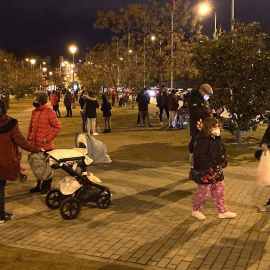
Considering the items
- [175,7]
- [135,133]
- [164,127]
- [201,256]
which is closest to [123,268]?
[201,256]

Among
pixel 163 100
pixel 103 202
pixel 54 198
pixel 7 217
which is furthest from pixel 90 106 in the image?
pixel 7 217

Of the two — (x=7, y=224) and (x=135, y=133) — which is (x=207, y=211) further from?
(x=135, y=133)

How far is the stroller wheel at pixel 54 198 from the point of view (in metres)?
6.56

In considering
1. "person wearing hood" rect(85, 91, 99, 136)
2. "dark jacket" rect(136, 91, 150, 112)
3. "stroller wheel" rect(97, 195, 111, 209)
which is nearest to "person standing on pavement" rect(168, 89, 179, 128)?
"dark jacket" rect(136, 91, 150, 112)

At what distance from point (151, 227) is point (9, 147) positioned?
2.32 m

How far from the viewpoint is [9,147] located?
5.85 meters

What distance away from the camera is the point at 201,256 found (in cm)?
473

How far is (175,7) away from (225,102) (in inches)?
413

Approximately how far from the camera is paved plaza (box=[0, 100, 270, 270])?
4738 mm

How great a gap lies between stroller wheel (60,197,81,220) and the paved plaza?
0.11 metres

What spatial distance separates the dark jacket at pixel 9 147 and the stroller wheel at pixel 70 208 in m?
0.82

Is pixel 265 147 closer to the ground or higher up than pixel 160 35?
closer to the ground

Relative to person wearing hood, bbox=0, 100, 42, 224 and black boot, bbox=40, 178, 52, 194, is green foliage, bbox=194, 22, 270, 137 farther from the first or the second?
person wearing hood, bbox=0, 100, 42, 224

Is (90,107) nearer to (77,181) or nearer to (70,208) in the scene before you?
(77,181)
